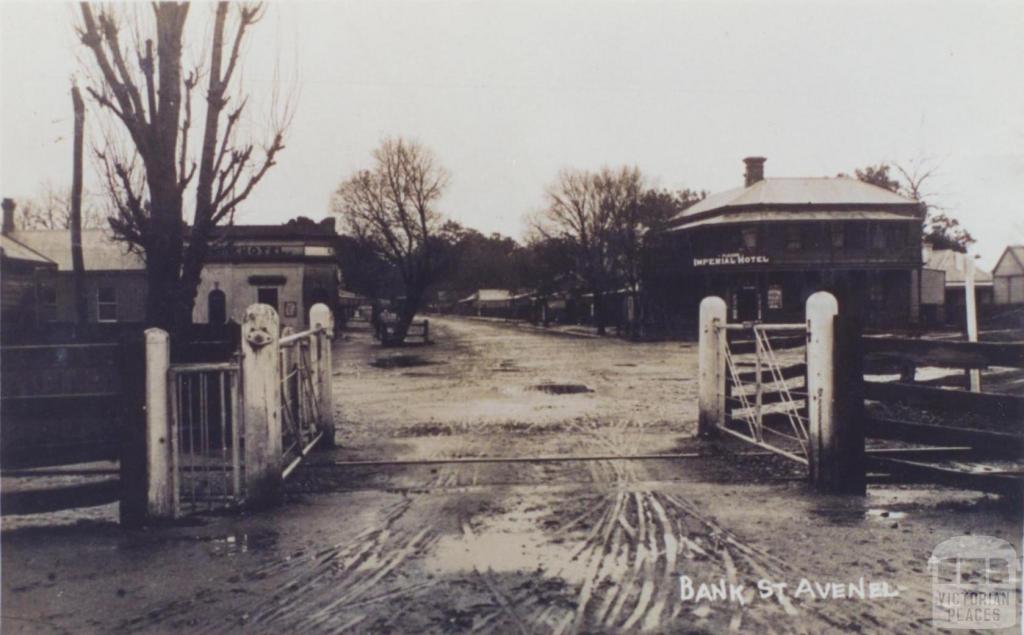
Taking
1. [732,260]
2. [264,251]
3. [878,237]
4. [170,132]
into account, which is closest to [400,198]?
[264,251]

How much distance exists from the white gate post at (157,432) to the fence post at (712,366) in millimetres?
5559

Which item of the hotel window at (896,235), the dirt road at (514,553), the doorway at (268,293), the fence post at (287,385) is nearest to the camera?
the dirt road at (514,553)

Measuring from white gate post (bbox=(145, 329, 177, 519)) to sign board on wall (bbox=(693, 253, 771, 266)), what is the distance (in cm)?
3842

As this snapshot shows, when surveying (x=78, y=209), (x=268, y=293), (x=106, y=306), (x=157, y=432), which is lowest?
(x=157, y=432)

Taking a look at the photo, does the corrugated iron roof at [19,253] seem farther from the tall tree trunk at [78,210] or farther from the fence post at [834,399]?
the fence post at [834,399]

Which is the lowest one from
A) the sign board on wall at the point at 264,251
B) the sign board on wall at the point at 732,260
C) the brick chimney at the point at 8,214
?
the sign board on wall at the point at 732,260

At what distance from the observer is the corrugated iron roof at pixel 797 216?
133ft

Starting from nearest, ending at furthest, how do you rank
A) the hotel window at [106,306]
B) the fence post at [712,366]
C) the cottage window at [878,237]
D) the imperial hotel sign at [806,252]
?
the fence post at [712,366], the hotel window at [106,306], the imperial hotel sign at [806,252], the cottage window at [878,237]

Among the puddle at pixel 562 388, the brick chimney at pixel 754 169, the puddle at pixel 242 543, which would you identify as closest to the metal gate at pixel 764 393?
the puddle at pixel 242 543

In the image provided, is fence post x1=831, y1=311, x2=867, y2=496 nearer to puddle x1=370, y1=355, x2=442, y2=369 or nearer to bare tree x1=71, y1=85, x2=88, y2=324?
puddle x1=370, y1=355, x2=442, y2=369

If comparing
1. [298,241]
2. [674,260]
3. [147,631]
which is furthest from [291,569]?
[674,260]

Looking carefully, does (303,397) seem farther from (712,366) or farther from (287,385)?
(712,366)

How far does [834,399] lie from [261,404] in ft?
14.8

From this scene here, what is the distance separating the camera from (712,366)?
8609 mm
